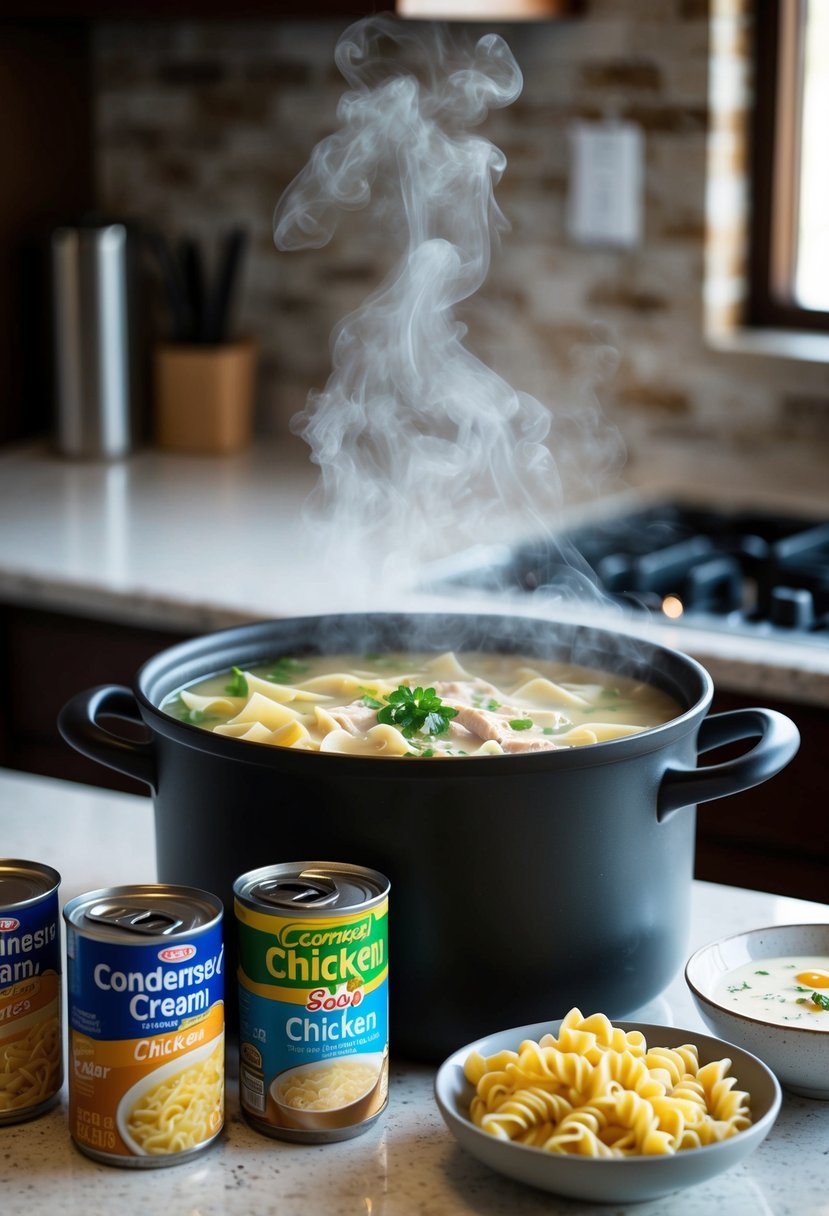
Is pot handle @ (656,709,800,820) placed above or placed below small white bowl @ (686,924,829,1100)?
above

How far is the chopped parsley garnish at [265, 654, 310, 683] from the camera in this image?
4.28 feet

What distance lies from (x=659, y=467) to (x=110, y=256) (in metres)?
1.12

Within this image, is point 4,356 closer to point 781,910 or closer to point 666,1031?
point 781,910

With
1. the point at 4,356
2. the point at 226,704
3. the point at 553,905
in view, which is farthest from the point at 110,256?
the point at 553,905

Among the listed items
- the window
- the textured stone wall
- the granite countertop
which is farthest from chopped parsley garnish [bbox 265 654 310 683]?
the window

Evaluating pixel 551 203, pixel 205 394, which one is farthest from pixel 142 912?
pixel 205 394

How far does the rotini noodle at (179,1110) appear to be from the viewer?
88cm

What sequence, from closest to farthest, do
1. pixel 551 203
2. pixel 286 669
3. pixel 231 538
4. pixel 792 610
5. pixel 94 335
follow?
pixel 286 669 → pixel 792 610 → pixel 231 538 → pixel 551 203 → pixel 94 335

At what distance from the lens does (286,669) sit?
1322 mm

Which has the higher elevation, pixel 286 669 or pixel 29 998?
pixel 286 669

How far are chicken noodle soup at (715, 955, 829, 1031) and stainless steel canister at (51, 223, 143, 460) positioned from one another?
2284 millimetres

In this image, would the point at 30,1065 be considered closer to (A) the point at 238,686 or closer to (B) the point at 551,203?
(A) the point at 238,686

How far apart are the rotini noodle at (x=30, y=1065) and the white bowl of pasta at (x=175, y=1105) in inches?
3.7

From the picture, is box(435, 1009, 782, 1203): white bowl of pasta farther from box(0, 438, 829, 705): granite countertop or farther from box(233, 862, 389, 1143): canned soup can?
box(0, 438, 829, 705): granite countertop
